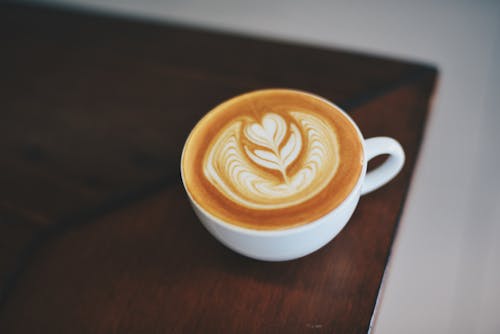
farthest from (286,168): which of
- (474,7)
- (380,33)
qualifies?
(474,7)

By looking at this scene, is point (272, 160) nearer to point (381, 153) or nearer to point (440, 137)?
point (381, 153)

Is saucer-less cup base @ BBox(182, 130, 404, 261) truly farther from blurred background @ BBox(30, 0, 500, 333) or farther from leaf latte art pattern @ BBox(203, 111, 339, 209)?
blurred background @ BBox(30, 0, 500, 333)

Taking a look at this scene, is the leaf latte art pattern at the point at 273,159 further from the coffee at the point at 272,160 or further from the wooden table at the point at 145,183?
the wooden table at the point at 145,183

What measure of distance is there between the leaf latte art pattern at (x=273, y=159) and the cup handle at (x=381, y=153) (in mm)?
42

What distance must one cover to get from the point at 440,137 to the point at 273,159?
712 millimetres

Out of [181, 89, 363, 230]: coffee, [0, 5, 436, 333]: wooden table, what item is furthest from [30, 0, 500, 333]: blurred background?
[181, 89, 363, 230]: coffee

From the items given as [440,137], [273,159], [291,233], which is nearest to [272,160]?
[273,159]

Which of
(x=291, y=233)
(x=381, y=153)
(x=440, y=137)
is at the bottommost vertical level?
(x=291, y=233)

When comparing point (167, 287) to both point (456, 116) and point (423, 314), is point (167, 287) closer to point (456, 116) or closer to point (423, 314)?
point (423, 314)

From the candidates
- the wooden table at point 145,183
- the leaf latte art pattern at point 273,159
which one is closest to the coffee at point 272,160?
the leaf latte art pattern at point 273,159

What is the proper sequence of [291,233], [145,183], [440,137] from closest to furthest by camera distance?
[291,233]
[145,183]
[440,137]

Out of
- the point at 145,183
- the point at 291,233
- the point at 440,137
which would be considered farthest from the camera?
the point at 440,137

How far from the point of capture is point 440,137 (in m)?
1.00

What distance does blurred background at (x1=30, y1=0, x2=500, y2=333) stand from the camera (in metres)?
0.80
